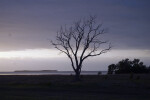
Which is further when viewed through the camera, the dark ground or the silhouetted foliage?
the silhouetted foliage

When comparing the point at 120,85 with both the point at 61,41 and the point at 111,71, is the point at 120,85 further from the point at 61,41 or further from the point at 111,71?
the point at 111,71

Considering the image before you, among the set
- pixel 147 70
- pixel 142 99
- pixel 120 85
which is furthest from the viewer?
pixel 147 70

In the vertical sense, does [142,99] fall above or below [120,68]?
below

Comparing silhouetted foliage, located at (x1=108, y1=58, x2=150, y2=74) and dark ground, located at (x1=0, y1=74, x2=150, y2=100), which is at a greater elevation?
silhouetted foliage, located at (x1=108, y1=58, x2=150, y2=74)

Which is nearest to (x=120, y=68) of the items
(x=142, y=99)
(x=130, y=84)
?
(x=130, y=84)

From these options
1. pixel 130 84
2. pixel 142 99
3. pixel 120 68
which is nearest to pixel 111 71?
pixel 120 68

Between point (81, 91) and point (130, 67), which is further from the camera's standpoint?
point (130, 67)

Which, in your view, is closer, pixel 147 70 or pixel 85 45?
pixel 85 45

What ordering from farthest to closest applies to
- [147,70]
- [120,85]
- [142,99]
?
[147,70], [120,85], [142,99]

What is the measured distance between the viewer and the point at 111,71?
291 ft

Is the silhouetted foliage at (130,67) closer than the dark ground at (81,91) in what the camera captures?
No

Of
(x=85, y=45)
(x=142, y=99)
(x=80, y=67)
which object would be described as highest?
(x=85, y=45)

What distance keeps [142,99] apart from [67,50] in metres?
28.1

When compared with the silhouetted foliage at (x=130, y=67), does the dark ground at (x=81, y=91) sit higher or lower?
lower
